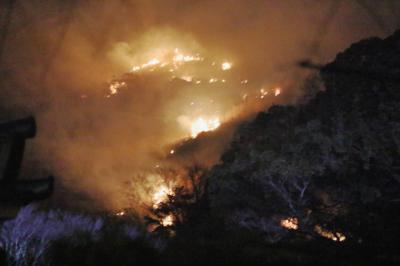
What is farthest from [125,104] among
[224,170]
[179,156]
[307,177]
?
[307,177]

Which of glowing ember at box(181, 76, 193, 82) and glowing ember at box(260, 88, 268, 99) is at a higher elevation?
glowing ember at box(181, 76, 193, 82)

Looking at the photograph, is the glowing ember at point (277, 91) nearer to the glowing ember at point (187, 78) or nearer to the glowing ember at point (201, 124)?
the glowing ember at point (201, 124)

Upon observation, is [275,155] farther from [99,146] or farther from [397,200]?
[99,146]

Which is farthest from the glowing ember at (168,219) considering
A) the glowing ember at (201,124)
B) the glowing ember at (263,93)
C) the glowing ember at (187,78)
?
the glowing ember at (187,78)

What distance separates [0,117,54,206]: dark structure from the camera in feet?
26.5

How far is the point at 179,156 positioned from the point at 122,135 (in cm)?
1443

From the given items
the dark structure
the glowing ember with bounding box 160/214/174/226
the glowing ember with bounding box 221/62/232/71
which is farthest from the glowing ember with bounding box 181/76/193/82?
the dark structure

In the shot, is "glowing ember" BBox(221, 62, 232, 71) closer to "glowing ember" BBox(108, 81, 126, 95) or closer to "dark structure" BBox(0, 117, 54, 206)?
"glowing ember" BBox(108, 81, 126, 95)

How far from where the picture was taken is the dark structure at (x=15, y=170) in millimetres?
8070

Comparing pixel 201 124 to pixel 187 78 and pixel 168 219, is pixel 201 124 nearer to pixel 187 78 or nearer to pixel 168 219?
pixel 187 78

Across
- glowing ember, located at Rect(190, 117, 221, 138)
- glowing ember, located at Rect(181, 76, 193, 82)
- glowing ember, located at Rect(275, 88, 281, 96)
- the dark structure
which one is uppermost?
glowing ember, located at Rect(181, 76, 193, 82)

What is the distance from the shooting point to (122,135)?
61.7 meters

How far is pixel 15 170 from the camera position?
828 cm

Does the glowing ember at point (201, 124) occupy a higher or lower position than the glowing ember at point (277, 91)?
lower
